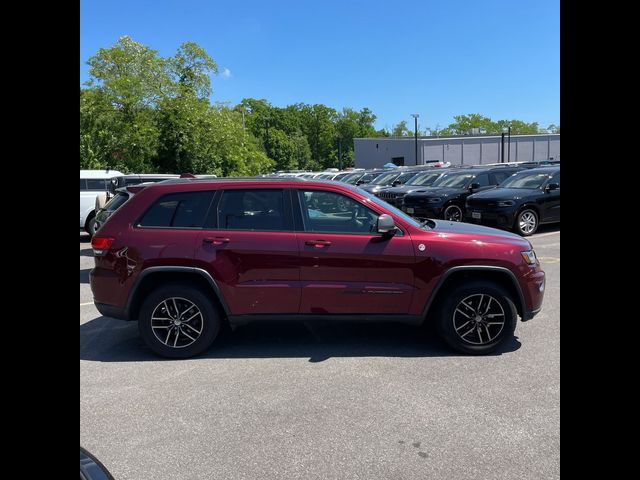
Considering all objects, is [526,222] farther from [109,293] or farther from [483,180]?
[109,293]

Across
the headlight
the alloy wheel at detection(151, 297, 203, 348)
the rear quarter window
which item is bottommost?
the alloy wheel at detection(151, 297, 203, 348)

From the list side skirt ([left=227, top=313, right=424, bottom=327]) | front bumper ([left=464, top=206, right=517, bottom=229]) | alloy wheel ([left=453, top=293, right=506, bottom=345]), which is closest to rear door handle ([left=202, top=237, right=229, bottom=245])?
side skirt ([left=227, top=313, right=424, bottom=327])

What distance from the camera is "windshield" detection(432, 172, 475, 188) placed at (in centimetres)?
1638

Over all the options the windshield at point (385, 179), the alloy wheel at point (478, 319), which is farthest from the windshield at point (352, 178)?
the alloy wheel at point (478, 319)

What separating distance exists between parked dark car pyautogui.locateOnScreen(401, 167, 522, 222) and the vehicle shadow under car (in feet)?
30.3

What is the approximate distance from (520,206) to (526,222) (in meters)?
0.49

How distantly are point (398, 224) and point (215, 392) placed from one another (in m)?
2.27

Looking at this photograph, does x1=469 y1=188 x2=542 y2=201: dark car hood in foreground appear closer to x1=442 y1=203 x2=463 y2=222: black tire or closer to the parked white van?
x1=442 y1=203 x2=463 y2=222: black tire

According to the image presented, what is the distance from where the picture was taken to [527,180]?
46.7 feet

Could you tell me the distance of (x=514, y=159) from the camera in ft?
218
